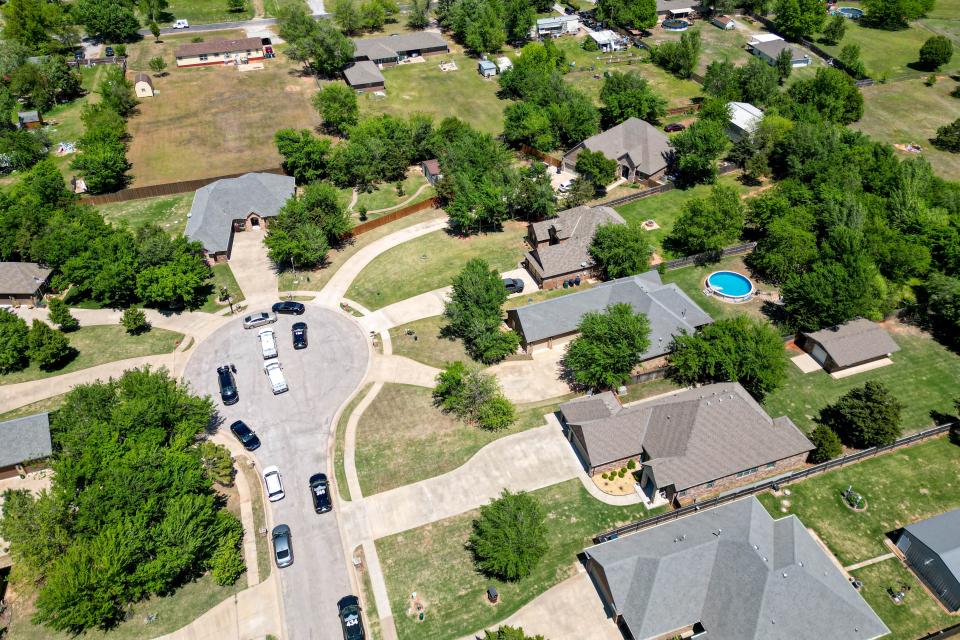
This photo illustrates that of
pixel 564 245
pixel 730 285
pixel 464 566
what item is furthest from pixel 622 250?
pixel 464 566

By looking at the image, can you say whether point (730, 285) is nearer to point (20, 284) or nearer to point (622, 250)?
point (622, 250)

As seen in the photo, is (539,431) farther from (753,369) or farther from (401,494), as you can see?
(753,369)

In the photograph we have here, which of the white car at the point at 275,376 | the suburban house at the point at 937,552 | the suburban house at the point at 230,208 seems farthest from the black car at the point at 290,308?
the suburban house at the point at 937,552

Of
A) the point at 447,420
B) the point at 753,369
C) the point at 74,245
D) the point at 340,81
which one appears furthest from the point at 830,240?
the point at 340,81

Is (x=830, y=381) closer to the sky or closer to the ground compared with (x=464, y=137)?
closer to the ground

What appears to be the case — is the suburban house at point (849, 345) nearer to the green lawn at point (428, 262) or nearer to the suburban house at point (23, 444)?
the green lawn at point (428, 262)

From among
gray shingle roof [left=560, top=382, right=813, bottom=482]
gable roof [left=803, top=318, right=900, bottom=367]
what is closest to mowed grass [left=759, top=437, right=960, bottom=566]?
gray shingle roof [left=560, top=382, right=813, bottom=482]
